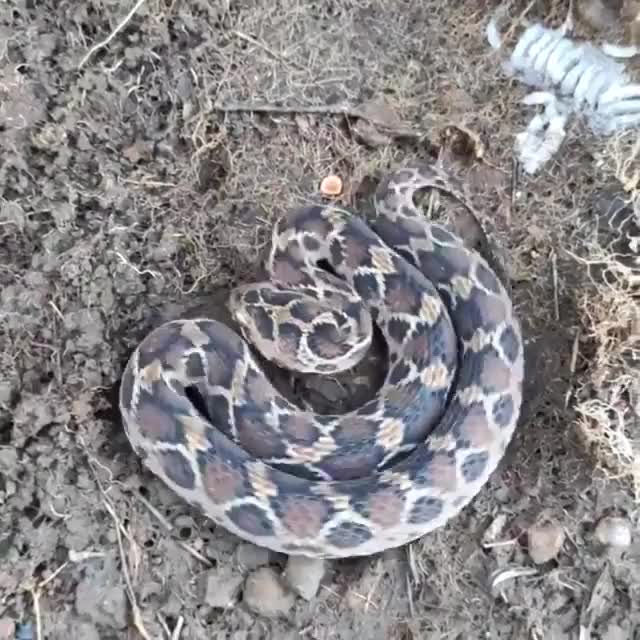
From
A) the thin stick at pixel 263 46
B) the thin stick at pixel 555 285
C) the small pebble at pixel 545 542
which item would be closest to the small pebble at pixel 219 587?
the small pebble at pixel 545 542

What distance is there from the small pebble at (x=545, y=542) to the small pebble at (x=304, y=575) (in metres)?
0.95

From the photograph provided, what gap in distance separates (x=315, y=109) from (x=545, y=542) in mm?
2444

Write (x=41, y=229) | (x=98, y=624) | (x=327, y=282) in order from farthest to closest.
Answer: (x=327, y=282) < (x=41, y=229) < (x=98, y=624)

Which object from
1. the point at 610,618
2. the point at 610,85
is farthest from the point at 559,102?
the point at 610,618

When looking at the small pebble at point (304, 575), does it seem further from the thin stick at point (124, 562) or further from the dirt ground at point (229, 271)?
the thin stick at point (124, 562)

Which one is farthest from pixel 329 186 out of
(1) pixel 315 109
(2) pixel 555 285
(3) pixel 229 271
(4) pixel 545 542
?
(4) pixel 545 542

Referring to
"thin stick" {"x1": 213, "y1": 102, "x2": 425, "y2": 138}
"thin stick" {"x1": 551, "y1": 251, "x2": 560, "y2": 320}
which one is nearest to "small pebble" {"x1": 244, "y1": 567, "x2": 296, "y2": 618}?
"thin stick" {"x1": 551, "y1": 251, "x2": 560, "y2": 320}

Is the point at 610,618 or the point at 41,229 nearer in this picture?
the point at 610,618

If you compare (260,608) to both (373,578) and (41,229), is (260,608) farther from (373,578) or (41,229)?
(41,229)

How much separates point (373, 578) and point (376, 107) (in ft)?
7.90

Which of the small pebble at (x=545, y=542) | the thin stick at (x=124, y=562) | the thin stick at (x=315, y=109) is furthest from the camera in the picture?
the thin stick at (x=315, y=109)

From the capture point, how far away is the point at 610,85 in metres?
4.95

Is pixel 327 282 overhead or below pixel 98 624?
overhead

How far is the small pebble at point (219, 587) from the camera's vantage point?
4199mm
